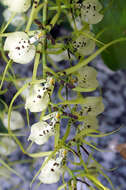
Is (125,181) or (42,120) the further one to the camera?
(125,181)

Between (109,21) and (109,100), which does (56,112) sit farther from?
(109,100)

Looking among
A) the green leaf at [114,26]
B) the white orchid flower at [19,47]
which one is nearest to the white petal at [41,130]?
the white orchid flower at [19,47]

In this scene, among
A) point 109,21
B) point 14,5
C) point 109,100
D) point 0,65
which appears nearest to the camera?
point 14,5

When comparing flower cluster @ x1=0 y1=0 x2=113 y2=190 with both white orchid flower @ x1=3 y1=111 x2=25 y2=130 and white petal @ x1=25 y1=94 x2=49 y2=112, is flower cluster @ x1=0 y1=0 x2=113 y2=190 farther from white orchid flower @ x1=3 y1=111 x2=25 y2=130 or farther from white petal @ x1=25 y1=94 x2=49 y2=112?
white orchid flower @ x1=3 y1=111 x2=25 y2=130

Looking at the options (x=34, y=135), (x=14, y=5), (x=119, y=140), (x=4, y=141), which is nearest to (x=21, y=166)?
(x=4, y=141)

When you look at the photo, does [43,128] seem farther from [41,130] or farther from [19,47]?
[19,47]

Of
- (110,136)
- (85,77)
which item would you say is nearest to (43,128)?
(85,77)

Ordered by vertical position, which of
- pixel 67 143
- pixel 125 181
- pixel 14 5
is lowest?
pixel 125 181
